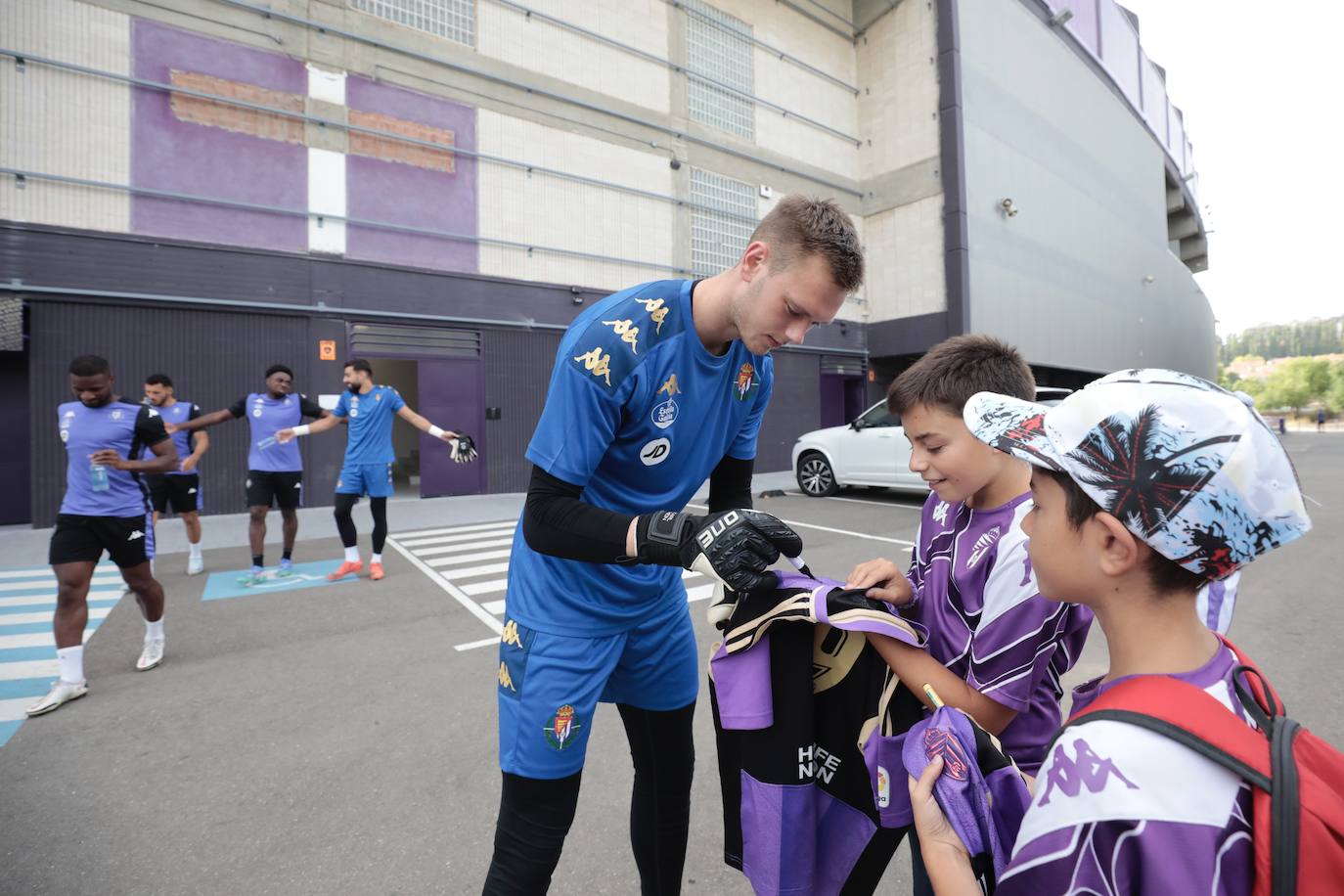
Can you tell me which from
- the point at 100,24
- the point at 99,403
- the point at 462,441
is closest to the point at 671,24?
the point at 100,24

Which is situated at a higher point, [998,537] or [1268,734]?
[998,537]

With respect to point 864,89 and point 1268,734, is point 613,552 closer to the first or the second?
point 1268,734

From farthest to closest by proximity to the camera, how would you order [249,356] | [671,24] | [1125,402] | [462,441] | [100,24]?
1. [671,24]
2. [249,356]
3. [100,24]
4. [462,441]
5. [1125,402]

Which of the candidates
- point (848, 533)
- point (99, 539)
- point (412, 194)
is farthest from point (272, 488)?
point (412, 194)

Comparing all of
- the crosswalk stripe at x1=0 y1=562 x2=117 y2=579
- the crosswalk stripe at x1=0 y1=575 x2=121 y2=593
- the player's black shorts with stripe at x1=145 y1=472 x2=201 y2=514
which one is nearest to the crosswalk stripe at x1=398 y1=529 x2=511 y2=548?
the player's black shorts with stripe at x1=145 y1=472 x2=201 y2=514

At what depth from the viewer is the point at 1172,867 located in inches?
30.5

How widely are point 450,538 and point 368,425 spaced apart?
283 cm

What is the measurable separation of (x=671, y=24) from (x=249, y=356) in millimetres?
13085

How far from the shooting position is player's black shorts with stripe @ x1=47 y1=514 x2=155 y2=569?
156 inches

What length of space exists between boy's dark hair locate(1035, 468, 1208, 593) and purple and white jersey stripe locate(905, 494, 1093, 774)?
1.46 ft

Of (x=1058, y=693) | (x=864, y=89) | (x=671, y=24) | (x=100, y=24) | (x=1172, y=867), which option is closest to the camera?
(x=1172, y=867)

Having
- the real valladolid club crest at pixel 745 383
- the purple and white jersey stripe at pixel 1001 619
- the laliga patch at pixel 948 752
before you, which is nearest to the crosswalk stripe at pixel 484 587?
the real valladolid club crest at pixel 745 383

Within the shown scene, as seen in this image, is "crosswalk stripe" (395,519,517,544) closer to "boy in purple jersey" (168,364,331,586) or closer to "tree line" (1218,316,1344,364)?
"boy in purple jersey" (168,364,331,586)

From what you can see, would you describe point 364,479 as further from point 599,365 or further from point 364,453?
point 599,365
